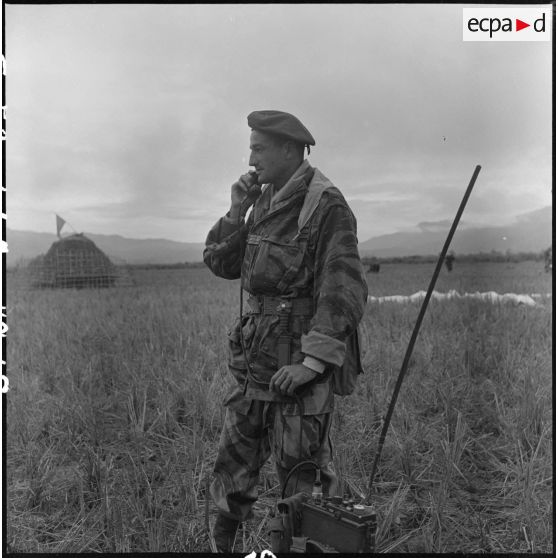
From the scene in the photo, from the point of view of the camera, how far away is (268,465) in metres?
3.76

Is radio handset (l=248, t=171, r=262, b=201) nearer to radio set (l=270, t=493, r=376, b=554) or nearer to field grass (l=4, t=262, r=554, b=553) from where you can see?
radio set (l=270, t=493, r=376, b=554)

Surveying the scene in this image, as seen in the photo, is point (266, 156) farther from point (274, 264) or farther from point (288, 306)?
point (288, 306)

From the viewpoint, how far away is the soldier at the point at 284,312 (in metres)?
2.41

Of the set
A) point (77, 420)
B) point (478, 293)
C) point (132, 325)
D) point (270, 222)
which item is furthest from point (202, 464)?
point (478, 293)

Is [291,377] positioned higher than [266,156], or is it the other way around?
[266,156]

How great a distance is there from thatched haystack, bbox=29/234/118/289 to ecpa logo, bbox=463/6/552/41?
10851 mm

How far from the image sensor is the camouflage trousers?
2.49 metres

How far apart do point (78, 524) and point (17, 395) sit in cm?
165

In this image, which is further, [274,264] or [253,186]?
[253,186]

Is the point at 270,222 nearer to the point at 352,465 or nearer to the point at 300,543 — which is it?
the point at 300,543

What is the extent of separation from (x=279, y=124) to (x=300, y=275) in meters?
0.62

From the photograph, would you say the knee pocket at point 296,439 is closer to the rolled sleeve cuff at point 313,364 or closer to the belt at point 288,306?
the rolled sleeve cuff at point 313,364

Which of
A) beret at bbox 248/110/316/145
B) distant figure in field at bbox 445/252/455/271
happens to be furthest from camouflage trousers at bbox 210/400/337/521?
distant figure in field at bbox 445/252/455/271

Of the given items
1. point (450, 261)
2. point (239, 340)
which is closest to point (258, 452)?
point (239, 340)
